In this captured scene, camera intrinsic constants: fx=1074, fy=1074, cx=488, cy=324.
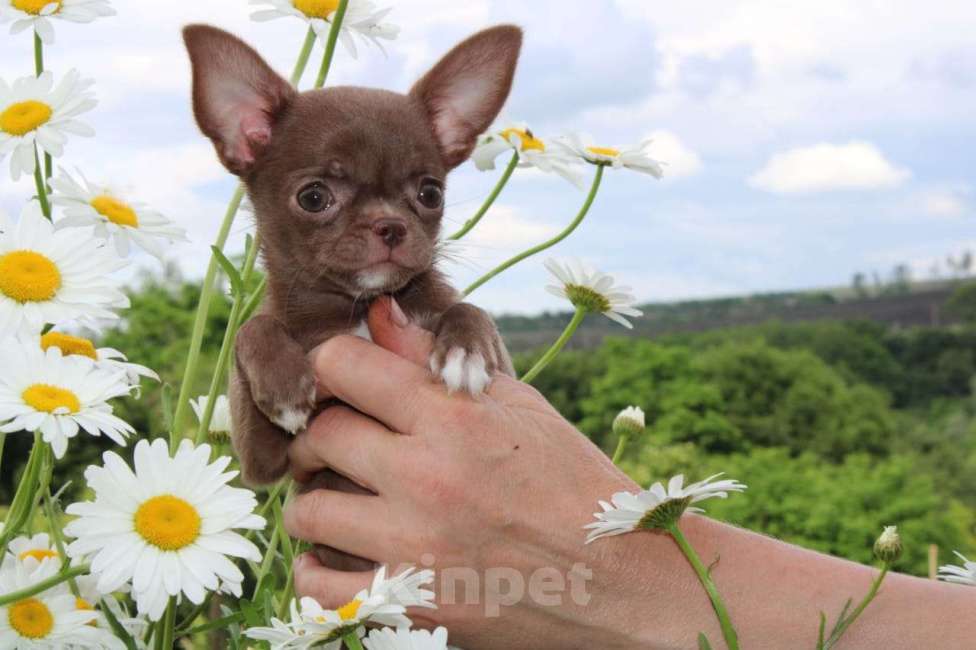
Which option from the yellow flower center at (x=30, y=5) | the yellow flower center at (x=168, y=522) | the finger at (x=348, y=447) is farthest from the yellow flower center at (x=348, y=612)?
the yellow flower center at (x=30, y=5)

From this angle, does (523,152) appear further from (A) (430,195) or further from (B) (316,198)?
(B) (316,198)

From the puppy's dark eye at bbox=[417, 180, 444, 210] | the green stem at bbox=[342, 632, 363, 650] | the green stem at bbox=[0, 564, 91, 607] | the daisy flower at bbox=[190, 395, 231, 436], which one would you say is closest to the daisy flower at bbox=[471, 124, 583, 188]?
the puppy's dark eye at bbox=[417, 180, 444, 210]

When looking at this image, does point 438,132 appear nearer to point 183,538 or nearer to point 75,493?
point 183,538

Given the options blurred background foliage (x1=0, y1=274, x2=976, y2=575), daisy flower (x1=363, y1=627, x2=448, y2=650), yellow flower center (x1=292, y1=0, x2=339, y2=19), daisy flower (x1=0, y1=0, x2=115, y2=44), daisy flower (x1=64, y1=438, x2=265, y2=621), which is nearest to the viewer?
daisy flower (x1=64, y1=438, x2=265, y2=621)

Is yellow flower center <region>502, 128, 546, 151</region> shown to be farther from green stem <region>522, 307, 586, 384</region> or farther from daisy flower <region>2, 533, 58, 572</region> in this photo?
daisy flower <region>2, 533, 58, 572</region>

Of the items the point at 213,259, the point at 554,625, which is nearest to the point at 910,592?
the point at 554,625

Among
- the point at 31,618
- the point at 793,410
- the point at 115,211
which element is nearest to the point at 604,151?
the point at 115,211
